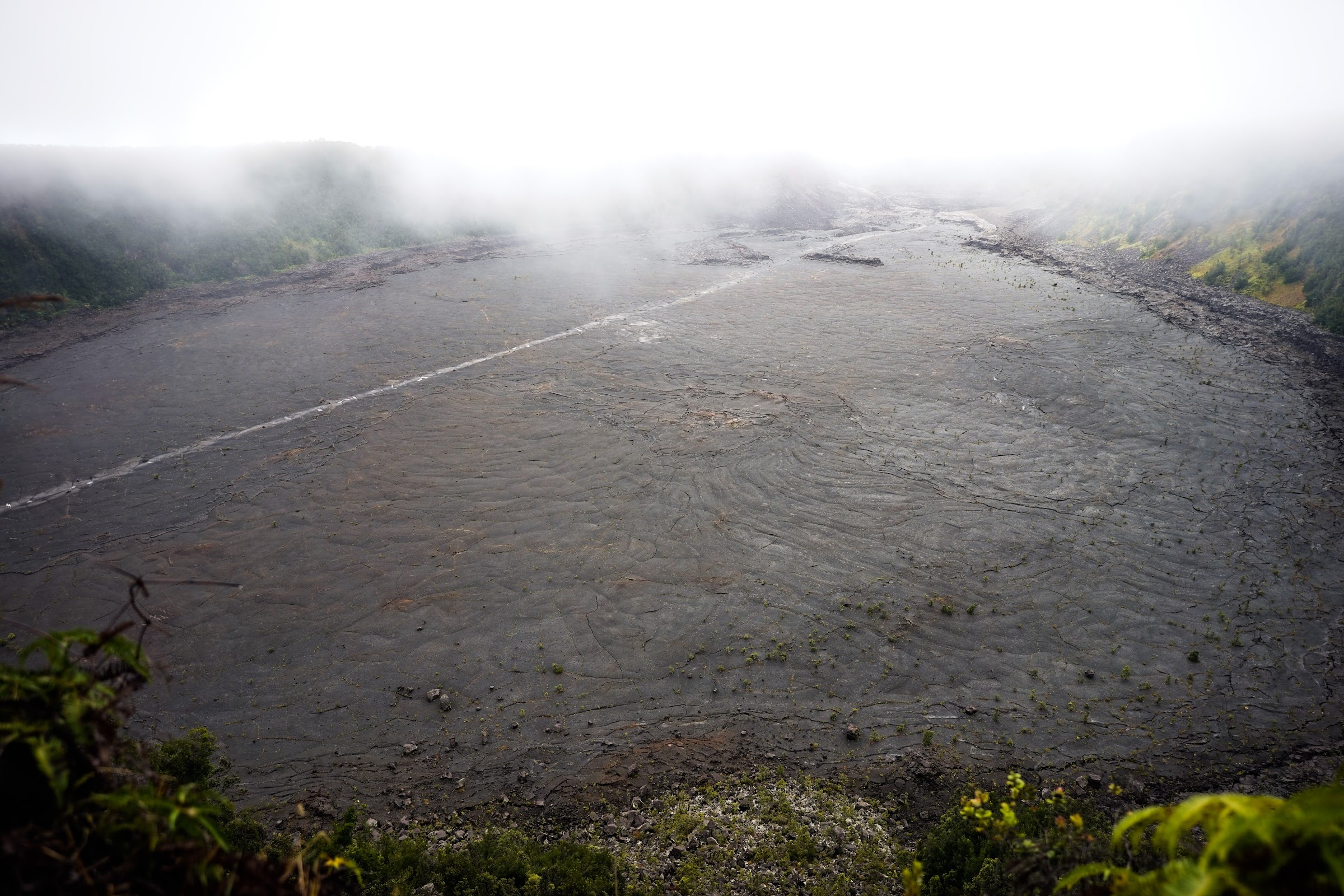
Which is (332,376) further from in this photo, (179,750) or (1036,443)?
(1036,443)

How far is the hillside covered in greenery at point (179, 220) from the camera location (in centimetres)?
2688

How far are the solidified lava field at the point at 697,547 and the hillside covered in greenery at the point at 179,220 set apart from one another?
682 centimetres

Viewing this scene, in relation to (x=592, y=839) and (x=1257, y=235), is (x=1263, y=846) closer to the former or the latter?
(x=592, y=839)

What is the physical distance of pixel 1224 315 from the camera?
73.6ft

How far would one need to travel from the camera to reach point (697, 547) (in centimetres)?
1256

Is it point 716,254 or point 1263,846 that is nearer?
point 1263,846

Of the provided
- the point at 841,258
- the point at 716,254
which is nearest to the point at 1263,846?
the point at 841,258

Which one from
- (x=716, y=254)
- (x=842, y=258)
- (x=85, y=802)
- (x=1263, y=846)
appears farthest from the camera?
(x=716, y=254)

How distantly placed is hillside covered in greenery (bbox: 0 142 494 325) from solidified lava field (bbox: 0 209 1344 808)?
6.82 m

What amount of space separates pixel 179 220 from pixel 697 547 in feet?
118

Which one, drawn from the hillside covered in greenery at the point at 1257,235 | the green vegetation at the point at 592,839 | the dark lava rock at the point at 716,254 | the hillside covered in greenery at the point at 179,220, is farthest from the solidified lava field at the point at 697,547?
the dark lava rock at the point at 716,254

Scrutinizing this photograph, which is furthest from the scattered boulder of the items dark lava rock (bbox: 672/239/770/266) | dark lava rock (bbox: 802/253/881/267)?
dark lava rock (bbox: 672/239/770/266)

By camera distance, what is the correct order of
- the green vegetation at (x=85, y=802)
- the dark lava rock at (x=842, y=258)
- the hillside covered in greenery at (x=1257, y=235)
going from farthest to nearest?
the dark lava rock at (x=842, y=258), the hillside covered in greenery at (x=1257, y=235), the green vegetation at (x=85, y=802)

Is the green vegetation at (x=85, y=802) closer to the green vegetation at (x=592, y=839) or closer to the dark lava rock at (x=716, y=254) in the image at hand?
the green vegetation at (x=592, y=839)
